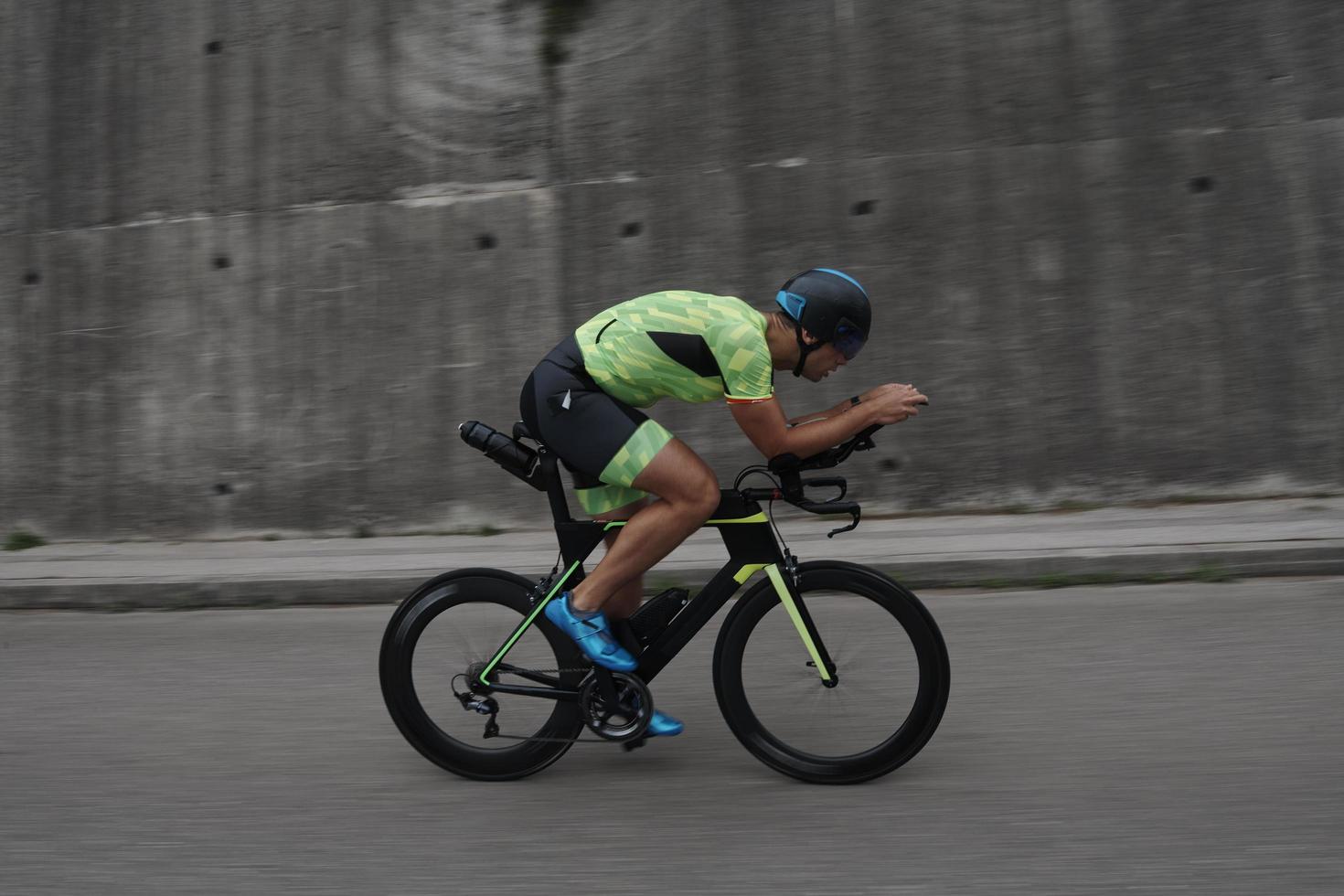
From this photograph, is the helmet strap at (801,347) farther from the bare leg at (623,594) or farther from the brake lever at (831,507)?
the bare leg at (623,594)

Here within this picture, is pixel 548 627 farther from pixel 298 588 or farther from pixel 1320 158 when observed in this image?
pixel 1320 158

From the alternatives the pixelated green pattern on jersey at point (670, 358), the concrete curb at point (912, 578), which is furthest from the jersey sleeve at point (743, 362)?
the concrete curb at point (912, 578)

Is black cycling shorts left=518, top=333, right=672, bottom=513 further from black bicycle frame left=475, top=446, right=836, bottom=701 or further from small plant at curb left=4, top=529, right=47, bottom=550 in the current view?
small plant at curb left=4, top=529, right=47, bottom=550

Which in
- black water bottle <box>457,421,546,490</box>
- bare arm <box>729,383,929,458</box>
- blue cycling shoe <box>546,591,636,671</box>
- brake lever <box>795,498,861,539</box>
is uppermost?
bare arm <box>729,383,929,458</box>

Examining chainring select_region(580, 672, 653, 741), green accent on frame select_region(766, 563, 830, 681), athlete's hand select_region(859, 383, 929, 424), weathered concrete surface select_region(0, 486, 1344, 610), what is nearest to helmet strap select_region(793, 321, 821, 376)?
athlete's hand select_region(859, 383, 929, 424)

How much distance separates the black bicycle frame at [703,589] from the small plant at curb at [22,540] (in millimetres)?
7379

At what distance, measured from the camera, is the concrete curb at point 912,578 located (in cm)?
689

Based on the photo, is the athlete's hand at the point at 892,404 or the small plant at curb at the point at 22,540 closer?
the athlete's hand at the point at 892,404

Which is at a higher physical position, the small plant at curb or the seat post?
the seat post

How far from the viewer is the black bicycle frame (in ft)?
12.8

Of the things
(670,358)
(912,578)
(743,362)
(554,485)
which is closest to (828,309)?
(743,362)

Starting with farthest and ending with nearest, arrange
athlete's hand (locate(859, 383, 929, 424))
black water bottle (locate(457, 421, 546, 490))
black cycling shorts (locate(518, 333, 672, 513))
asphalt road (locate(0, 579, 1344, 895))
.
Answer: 1. black water bottle (locate(457, 421, 546, 490))
2. black cycling shorts (locate(518, 333, 672, 513))
3. athlete's hand (locate(859, 383, 929, 424))
4. asphalt road (locate(0, 579, 1344, 895))

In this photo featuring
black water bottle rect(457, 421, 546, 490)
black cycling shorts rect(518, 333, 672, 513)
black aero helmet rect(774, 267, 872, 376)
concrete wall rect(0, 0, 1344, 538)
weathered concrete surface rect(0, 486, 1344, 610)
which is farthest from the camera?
concrete wall rect(0, 0, 1344, 538)

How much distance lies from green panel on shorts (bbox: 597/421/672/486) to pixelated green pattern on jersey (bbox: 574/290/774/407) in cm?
14
